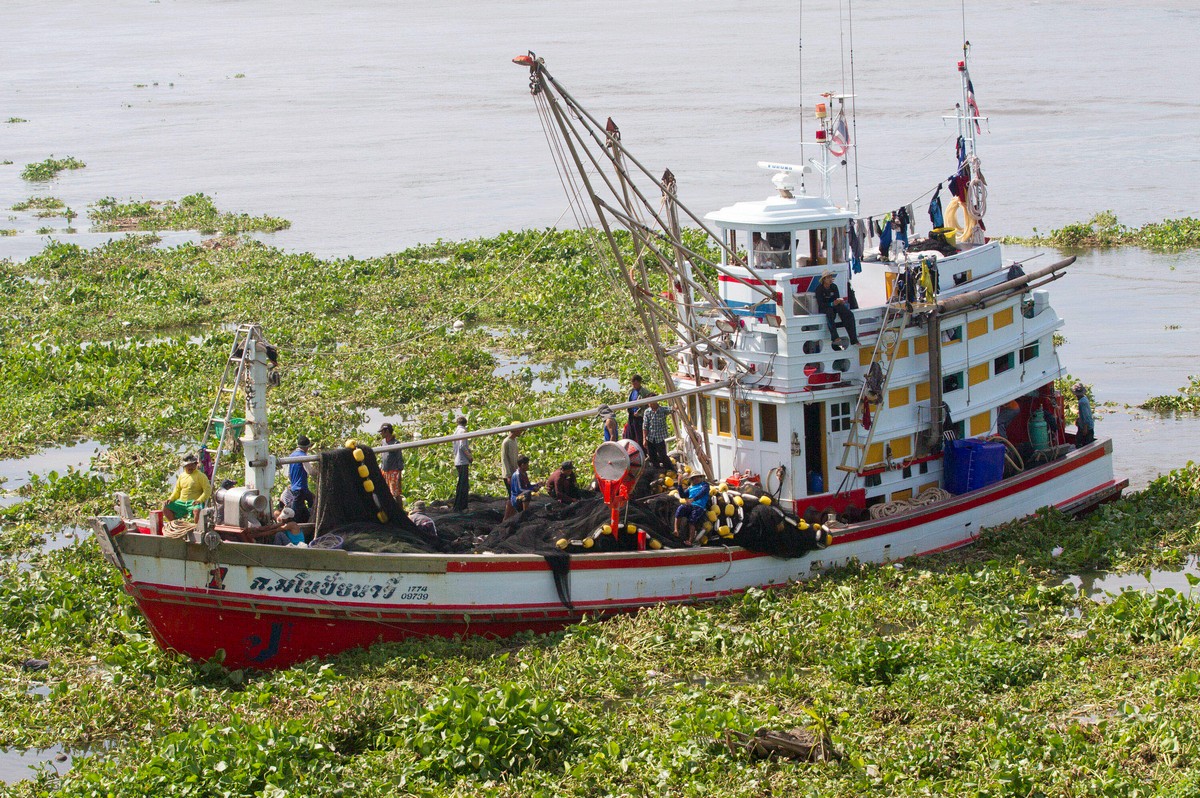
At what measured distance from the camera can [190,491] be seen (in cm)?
1641

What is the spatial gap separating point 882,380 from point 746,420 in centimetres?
168

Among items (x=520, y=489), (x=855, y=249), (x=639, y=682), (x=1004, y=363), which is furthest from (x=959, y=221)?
(x=639, y=682)

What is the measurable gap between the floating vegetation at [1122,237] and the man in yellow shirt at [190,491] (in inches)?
988

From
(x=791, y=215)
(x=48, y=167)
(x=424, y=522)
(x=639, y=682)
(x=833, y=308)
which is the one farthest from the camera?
(x=48, y=167)

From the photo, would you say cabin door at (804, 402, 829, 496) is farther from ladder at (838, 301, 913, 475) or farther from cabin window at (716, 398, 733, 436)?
cabin window at (716, 398, 733, 436)

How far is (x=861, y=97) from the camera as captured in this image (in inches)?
2404

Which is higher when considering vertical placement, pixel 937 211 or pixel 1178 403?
pixel 937 211

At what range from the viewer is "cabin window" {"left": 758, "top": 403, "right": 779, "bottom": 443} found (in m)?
18.1

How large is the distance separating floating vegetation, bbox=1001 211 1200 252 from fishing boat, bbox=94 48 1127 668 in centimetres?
1707

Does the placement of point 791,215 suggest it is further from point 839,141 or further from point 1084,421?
point 1084,421

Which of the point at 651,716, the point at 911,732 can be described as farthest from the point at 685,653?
the point at 911,732

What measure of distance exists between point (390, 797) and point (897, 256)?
34.8ft

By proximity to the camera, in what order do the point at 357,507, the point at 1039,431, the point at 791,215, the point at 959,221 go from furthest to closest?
the point at 959,221 → the point at 1039,431 → the point at 791,215 → the point at 357,507

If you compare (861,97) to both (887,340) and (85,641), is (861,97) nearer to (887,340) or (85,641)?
(887,340)
